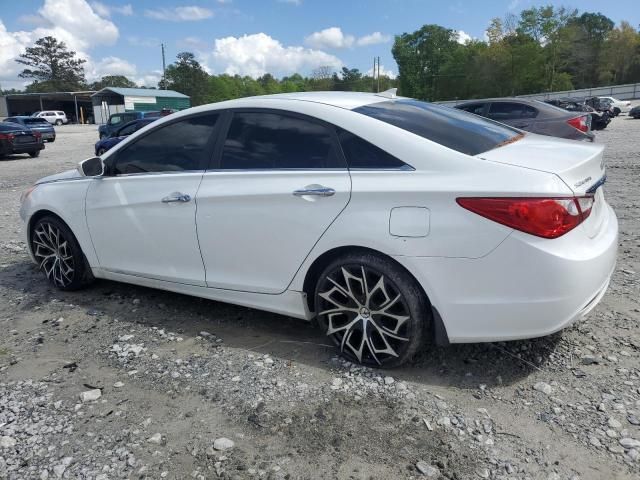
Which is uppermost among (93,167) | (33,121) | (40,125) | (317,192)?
(33,121)

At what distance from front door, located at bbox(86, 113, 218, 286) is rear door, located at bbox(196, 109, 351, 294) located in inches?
5.8

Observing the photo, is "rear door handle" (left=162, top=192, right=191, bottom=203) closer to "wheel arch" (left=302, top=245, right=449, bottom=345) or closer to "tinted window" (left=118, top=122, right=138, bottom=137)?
"wheel arch" (left=302, top=245, right=449, bottom=345)

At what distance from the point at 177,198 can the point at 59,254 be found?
1675 mm

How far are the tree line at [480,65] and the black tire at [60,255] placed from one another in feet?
241

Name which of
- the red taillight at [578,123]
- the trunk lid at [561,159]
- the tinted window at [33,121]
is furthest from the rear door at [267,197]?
the tinted window at [33,121]

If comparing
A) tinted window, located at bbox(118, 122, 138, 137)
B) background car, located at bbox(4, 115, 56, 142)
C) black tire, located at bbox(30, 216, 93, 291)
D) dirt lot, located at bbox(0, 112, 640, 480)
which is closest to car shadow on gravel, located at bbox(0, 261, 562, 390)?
dirt lot, located at bbox(0, 112, 640, 480)

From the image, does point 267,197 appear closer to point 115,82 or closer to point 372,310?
point 372,310

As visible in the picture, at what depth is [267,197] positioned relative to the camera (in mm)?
3266

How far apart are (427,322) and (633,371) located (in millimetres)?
1240

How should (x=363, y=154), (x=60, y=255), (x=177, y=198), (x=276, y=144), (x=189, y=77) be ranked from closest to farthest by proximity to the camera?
(x=363, y=154), (x=276, y=144), (x=177, y=198), (x=60, y=255), (x=189, y=77)

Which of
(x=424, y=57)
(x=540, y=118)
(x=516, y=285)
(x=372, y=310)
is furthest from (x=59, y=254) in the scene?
(x=424, y=57)

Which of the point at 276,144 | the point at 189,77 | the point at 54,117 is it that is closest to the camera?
the point at 276,144

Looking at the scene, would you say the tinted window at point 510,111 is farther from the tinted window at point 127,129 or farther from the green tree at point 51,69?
the green tree at point 51,69

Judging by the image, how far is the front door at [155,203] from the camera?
3.69 meters
